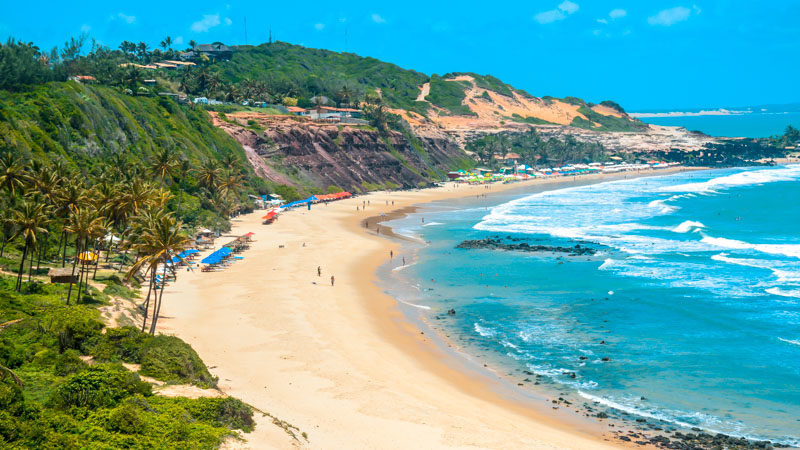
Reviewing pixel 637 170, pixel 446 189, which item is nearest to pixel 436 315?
pixel 446 189

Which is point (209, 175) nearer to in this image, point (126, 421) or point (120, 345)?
point (120, 345)

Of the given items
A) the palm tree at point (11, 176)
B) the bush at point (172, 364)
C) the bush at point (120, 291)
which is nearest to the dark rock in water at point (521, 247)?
the bush at point (120, 291)

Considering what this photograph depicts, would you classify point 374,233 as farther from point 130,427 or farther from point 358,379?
point 130,427

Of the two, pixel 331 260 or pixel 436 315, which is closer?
pixel 436 315

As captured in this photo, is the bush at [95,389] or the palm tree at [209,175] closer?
the bush at [95,389]

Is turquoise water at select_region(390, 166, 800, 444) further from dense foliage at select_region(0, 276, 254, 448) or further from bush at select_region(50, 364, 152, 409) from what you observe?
bush at select_region(50, 364, 152, 409)

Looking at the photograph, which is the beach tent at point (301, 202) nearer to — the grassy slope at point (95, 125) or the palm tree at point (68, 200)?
the grassy slope at point (95, 125)

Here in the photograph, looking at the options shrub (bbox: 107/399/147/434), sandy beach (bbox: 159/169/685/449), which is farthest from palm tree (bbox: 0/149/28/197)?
shrub (bbox: 107/399/147/434)

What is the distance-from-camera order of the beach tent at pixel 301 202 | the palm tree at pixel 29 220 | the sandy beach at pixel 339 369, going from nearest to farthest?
the sandy beach at pixel 339 369 < the palm tree at pixel 29 220 < the beach tent at pixel 301 202
